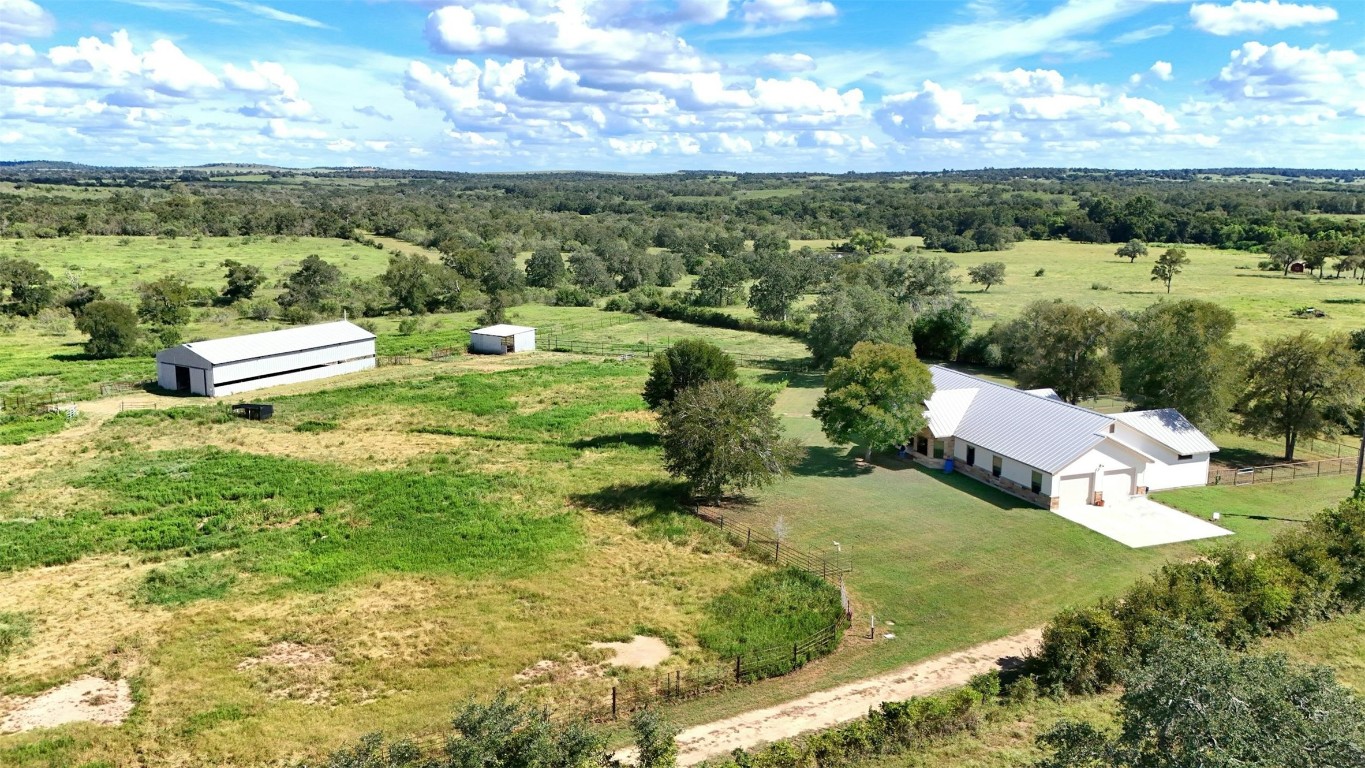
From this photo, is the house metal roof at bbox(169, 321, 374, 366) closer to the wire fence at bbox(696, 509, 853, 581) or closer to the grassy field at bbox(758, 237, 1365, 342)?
the wire fence at bbox(696, 509, 853, 581)

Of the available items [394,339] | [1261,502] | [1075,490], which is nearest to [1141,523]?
[1075,490]

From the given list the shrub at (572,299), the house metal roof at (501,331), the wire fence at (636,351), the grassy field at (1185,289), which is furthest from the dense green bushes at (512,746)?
the shrub at (572,299)

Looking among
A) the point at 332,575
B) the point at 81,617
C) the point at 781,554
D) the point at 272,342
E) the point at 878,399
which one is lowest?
the point at 81,617

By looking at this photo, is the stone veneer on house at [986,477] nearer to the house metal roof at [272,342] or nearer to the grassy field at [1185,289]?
the grassy field at [1185,289]

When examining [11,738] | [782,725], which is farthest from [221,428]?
[782,725]

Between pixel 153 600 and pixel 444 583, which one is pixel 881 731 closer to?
pixel 444 583

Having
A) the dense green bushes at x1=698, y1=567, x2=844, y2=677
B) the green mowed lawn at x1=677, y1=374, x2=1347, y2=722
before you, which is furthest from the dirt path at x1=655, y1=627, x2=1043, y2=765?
the dense green bushes at x1=698, y1=567, x2=844, y2=677

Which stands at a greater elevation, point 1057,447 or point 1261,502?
point 1057,447

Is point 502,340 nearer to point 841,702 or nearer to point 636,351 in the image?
point 636,351
